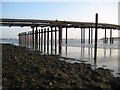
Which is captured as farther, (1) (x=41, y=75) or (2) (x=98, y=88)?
(1) (x=41, y=75)

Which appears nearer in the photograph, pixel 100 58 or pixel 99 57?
pixel 100 58

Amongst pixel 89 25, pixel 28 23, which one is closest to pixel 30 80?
pixel 28 23

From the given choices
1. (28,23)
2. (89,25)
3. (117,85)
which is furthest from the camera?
(89,25)

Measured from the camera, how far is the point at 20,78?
776 cm

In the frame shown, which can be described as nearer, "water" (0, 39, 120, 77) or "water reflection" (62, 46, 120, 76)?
"water" (0, 39, 120, 77)

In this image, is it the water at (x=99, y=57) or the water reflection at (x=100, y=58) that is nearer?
the water at (x=99, y=57)

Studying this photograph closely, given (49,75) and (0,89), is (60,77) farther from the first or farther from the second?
(0,89)

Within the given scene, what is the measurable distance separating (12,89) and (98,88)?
3.37 meters

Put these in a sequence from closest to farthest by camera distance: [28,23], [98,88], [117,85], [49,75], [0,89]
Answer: [0,89], [98,88], [117,85], [49,75], [28,23]

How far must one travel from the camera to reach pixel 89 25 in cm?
4578

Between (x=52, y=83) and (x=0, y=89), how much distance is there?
2009mm

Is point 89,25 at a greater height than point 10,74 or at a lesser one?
greater

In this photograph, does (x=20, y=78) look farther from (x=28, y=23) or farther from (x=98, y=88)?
(x=28, y=23)

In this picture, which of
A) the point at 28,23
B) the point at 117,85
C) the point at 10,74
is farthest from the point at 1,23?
the point at 117,85
